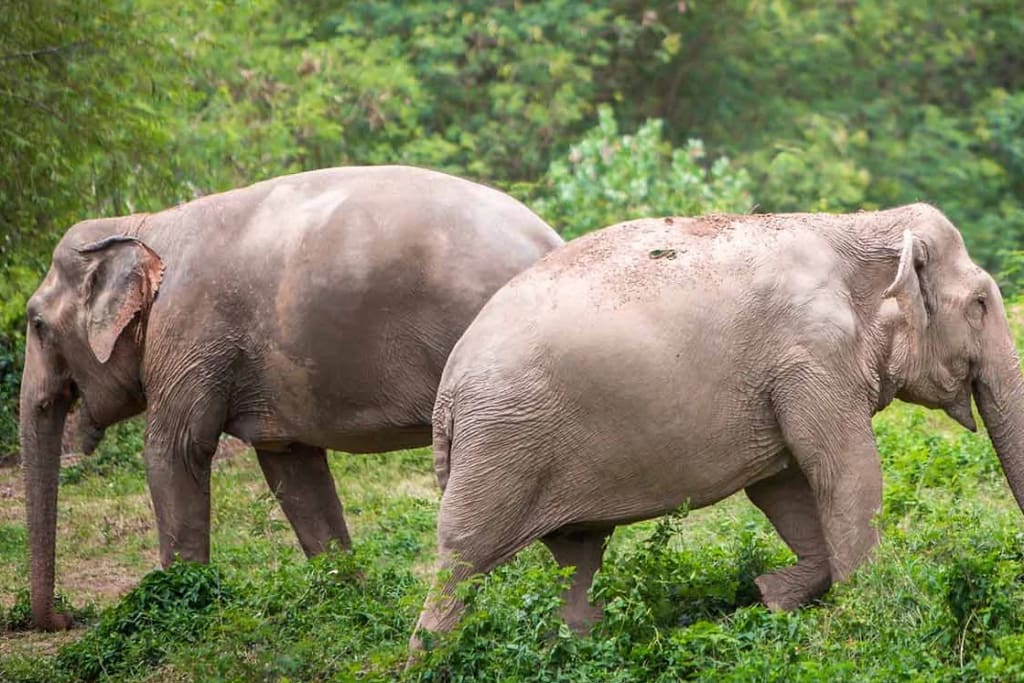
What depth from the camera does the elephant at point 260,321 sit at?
7984 mm

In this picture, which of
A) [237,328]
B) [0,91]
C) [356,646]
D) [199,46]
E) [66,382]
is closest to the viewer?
[356,646]

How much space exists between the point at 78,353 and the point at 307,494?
1.37 m

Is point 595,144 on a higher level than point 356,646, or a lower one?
lower

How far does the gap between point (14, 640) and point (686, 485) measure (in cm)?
356

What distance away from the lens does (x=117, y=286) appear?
28.1 ft

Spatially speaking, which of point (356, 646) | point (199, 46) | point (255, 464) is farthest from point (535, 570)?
point (199, 46)

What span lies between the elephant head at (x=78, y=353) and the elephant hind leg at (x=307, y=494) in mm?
792

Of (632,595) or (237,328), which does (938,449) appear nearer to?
(632,595)

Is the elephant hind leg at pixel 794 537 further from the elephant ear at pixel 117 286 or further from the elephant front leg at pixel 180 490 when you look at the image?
the elephant ear at pixel 117 286

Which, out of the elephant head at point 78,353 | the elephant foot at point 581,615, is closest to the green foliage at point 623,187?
the elephant head at point 78,353

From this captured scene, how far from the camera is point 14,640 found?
8.52 m

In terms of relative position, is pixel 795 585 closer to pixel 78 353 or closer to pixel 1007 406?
pixel 1007 406

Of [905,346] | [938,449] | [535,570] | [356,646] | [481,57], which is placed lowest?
[481,57]

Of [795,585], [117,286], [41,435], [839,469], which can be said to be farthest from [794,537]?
[41,435]
